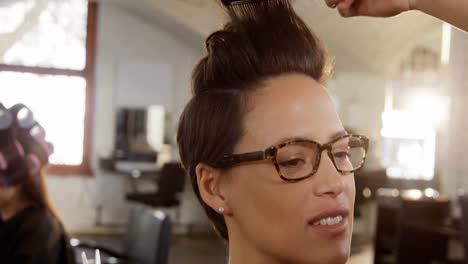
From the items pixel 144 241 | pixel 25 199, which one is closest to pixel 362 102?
pixel 144 241

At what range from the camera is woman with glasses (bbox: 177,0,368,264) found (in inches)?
24.6

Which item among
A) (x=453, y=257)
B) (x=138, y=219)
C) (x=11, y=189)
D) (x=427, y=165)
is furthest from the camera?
(x=427, y=165)

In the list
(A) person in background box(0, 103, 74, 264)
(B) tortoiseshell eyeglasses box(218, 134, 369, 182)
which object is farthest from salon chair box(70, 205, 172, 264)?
(B) tortoiseshell eyeglasses box(218, 134, 369, 182)

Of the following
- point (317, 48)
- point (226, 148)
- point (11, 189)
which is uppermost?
point (317, 48)

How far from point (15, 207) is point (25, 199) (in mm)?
26

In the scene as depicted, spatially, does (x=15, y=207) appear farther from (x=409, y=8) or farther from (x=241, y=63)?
(x=409, y=8)

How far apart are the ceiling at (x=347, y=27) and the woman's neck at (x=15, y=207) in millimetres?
631

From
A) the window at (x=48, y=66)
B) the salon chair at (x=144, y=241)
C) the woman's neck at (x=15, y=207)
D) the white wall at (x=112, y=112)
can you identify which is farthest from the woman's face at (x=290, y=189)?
the white wall at (x=112, y=112)

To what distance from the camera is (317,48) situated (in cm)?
71

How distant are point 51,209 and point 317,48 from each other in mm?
969

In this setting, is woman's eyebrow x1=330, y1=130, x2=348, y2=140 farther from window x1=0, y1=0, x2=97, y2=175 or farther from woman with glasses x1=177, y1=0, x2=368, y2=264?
window x1=0, y1=0, x2=97, y2=175

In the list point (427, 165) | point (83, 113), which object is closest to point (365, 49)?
point (83, 113)

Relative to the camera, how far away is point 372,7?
1.99 feet

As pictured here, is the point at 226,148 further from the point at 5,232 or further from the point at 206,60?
the point at 5,232
